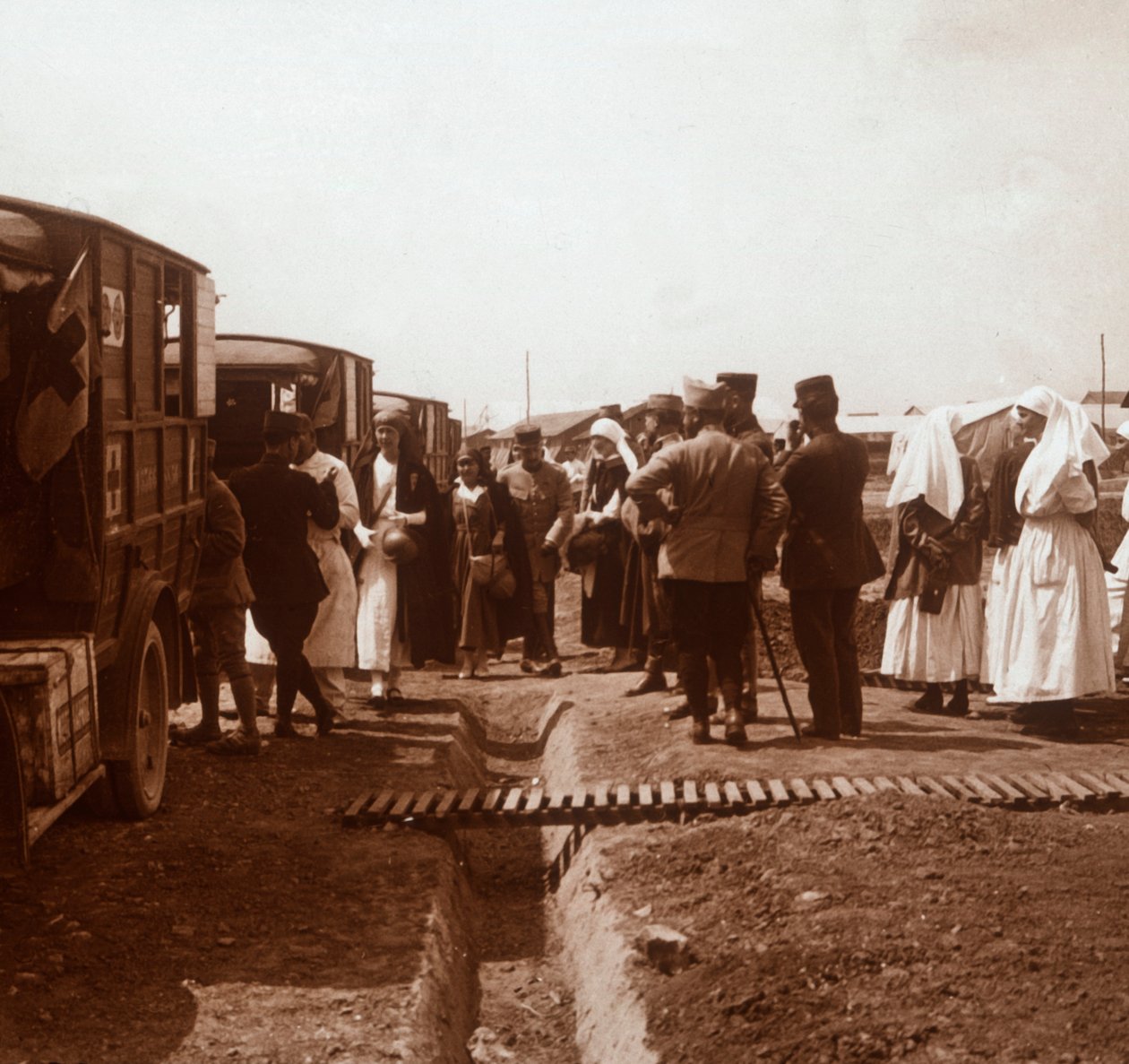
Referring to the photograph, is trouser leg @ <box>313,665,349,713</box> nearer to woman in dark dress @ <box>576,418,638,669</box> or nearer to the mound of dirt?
woman in dark dress @ <box>576,418,638,669</box>

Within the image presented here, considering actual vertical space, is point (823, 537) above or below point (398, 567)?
above

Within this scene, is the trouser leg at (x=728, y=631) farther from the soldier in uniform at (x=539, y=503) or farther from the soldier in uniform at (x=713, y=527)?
the soldier in uniform at (x=539, y=503)

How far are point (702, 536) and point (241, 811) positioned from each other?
2.88 m

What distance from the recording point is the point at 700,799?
6910 mm

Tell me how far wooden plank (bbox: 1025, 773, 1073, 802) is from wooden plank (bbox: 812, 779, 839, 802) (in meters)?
1.01

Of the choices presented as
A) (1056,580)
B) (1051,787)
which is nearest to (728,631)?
(1051,787)

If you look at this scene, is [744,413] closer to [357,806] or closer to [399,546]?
[399,546]

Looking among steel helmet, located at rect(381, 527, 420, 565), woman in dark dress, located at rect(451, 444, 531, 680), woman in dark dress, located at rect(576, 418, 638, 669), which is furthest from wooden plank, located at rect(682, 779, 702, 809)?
woman in dark dress, located at rect(451, 444, 531, 680)

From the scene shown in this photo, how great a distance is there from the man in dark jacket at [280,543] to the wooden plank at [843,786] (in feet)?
11.1

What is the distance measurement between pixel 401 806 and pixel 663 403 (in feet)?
15.0

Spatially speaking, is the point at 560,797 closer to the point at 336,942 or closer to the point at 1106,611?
the point at 336,942

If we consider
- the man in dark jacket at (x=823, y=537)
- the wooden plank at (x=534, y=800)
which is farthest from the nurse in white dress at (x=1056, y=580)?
the wooden plank at (x=534, y=800)

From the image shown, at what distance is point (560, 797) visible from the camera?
7.15m

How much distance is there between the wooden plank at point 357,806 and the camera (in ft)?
23.0
